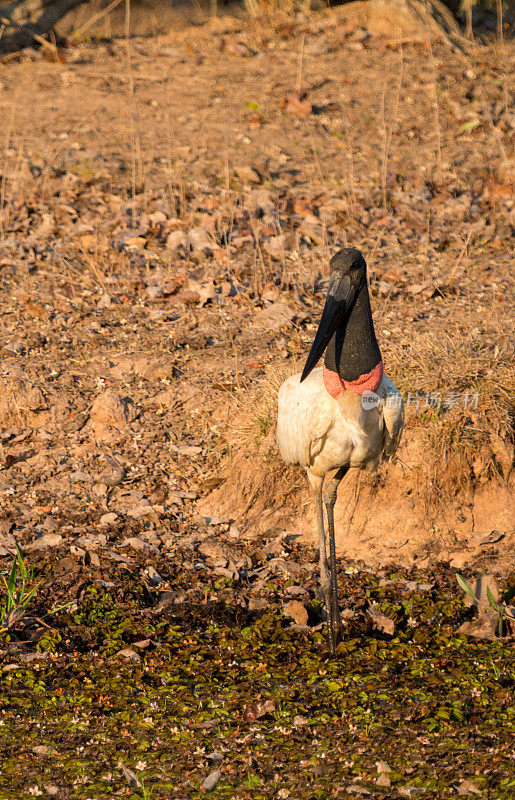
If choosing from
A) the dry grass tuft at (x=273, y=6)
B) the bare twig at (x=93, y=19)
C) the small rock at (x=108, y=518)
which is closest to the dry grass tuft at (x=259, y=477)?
the small rock at (x=108, y=518)

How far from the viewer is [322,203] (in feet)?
28.3

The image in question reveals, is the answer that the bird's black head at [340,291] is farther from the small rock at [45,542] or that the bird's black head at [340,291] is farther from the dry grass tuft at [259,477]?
the small rock at [45,542]

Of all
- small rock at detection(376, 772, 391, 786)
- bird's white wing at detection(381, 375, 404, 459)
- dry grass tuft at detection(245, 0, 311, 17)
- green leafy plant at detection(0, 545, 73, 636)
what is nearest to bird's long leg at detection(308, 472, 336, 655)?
bird's white wing at detection(381, 375, 404, 459)

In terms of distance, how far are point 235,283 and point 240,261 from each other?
0.32 metres

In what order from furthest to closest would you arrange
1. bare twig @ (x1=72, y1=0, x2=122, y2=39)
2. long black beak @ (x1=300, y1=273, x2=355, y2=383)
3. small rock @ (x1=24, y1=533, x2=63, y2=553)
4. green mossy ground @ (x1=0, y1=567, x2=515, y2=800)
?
1. bare twig @ (x1=72, y1=0, x2=122, y2=39)
2. small rock @ (x1=24, y1=533, x2=63, y2=553)
3. long black beak @ (x1=300, y1=273, x2=355, y2=383)
4. green mossy ground @ (x1=0, y1=567, x2=515, y2=800)

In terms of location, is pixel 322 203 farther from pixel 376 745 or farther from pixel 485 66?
pixel 376 745

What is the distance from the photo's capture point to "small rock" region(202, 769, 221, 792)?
346 centimetres

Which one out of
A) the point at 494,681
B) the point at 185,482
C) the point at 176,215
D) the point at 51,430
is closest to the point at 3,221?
the point at 176,215

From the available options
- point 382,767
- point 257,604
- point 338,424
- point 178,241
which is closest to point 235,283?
point 178,241

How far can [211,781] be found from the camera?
11.4 ft

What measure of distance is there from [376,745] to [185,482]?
2.50 metres

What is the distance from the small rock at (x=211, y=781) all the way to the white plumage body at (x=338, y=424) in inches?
59.6

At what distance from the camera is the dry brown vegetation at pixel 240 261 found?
5.59 meters

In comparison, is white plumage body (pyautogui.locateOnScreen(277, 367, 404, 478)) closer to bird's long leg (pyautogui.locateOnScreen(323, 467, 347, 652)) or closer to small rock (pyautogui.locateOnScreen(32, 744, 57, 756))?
bird's long leg (pyautogui.locateOnScreen(323, 467, 347, 652))
